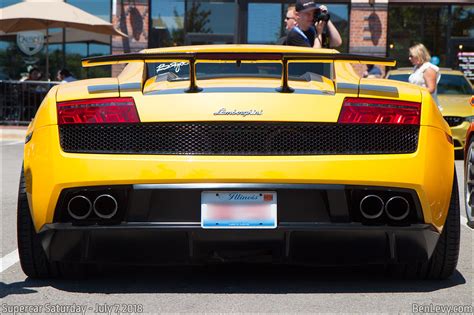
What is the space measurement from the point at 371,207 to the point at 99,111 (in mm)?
1319

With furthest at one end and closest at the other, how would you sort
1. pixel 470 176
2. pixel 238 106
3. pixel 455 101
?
pixel 455 101 < pixel 470 176 < pixel 238 106

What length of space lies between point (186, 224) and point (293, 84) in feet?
2.98

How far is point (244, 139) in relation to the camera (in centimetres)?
448

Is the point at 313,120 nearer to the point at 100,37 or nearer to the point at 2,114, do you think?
the point at 2,114

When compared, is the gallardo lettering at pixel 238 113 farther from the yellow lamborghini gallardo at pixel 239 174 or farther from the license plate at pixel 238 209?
the license plate at pixel 238 209

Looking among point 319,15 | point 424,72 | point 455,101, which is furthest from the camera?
point 455,101

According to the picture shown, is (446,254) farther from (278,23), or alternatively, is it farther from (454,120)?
(278,23)

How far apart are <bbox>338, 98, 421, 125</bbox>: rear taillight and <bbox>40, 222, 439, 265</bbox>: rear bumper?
18.9 inches

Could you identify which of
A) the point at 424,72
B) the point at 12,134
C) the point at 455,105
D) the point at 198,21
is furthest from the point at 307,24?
the point at 198,21

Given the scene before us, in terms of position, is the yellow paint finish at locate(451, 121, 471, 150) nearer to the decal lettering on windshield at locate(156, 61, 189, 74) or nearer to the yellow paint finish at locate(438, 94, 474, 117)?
the yellow paint finish at locate(438, 94, 474, 117)

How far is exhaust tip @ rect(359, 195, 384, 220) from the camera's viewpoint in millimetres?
4500

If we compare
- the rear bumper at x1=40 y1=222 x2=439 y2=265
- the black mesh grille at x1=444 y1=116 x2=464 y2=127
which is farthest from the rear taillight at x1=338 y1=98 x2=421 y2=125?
the black mesh grille at x1=444 y1=116 x2=464 y2=127

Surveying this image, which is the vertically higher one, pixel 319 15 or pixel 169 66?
pixel 319 15

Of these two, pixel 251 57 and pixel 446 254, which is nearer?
pixel 251 57
